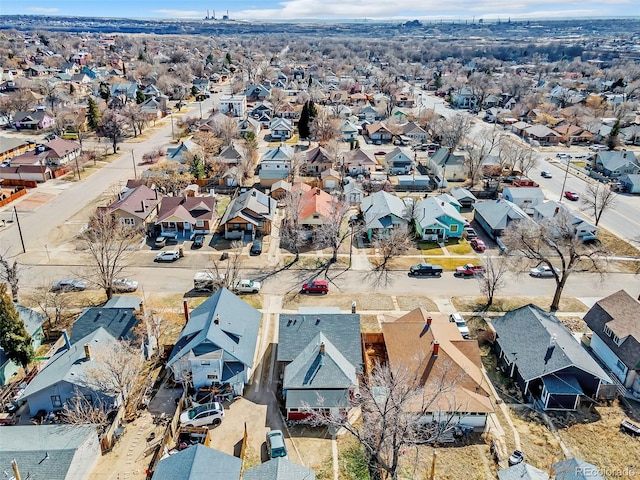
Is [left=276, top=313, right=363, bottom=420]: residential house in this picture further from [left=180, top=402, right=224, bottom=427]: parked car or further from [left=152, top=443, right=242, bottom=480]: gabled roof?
[left=152, top=443, right=242, bottom=480]: gabled roof

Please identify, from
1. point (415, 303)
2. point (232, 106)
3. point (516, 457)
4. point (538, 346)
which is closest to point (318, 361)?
point (516, 457)

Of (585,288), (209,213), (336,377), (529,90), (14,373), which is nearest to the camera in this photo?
(336,377)

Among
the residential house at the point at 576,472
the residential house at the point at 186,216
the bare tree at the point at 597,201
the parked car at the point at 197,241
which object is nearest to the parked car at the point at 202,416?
the residential house at the point at 576,472

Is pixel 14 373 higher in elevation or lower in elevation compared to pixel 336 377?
lower

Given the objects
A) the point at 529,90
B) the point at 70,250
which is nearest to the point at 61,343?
the point at 70,250

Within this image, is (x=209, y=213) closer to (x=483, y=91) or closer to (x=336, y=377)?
(x=336, y=377)

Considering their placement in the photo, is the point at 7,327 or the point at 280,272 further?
the point at 280,272
